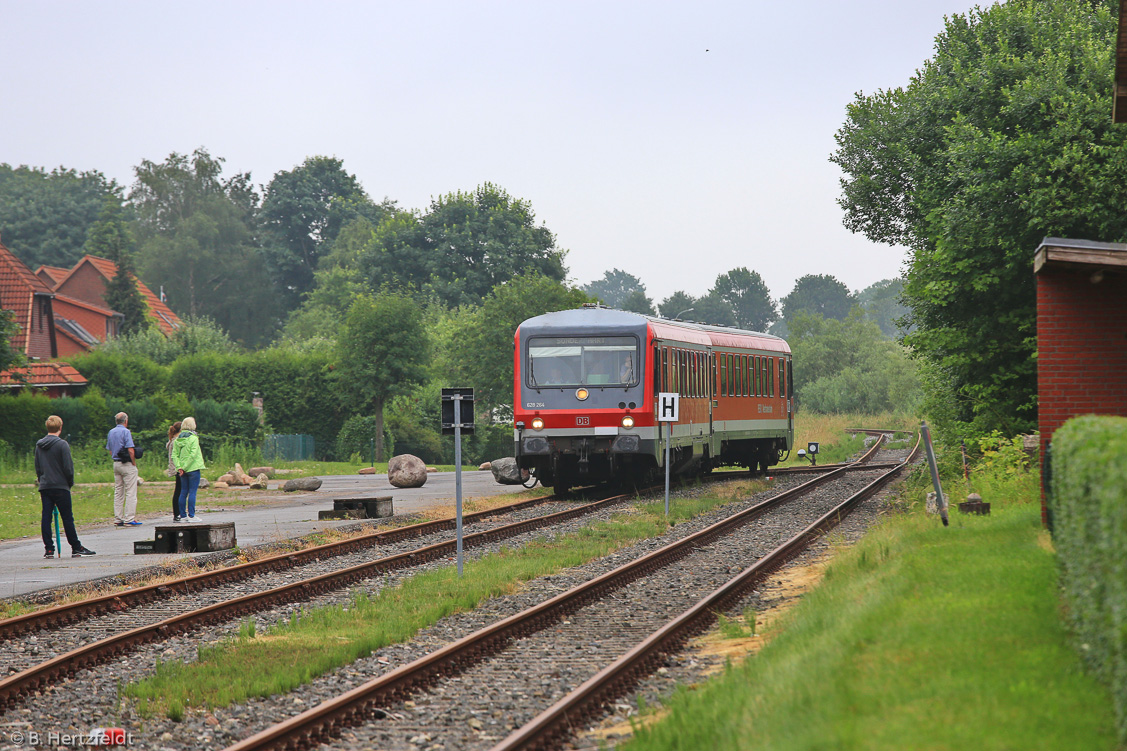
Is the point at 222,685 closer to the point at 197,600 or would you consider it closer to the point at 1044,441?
the point at 197,600

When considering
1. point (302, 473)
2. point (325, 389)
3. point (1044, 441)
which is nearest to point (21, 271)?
point (325, 389)

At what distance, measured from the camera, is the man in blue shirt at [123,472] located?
19.5m

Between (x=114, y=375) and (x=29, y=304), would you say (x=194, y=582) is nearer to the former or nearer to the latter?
(x=114, y=375)

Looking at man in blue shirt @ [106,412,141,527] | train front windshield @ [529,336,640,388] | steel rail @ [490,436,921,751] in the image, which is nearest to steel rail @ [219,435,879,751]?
steel rail @ [490,436,921,751]

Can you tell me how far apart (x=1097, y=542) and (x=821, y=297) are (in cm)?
16630

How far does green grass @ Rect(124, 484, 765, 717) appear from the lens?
27.1ft

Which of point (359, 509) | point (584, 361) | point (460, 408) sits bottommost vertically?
point (359, 509)

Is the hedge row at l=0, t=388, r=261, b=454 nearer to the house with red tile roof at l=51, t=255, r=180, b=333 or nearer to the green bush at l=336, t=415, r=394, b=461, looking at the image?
the green bush at l=336, t=415, r=394, b=461

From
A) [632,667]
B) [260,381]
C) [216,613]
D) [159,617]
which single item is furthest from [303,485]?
[632,667]

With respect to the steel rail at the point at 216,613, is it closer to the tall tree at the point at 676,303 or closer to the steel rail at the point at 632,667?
the steel rail at the point at 632,667

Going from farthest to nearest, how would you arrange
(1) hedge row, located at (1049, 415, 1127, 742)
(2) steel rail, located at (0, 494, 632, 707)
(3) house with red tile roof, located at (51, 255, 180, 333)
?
(3) house with red tile roof, located at (51, 255, 180, 333), (2) steel rail, located at (0, 494, 632, 707), (1) hedge row, located at (1049, 415, 1127, 742)

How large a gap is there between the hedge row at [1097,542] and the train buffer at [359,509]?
588 inches

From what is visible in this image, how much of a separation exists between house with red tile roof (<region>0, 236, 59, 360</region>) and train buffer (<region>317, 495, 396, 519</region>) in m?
34.9

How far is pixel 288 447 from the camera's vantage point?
155ft
